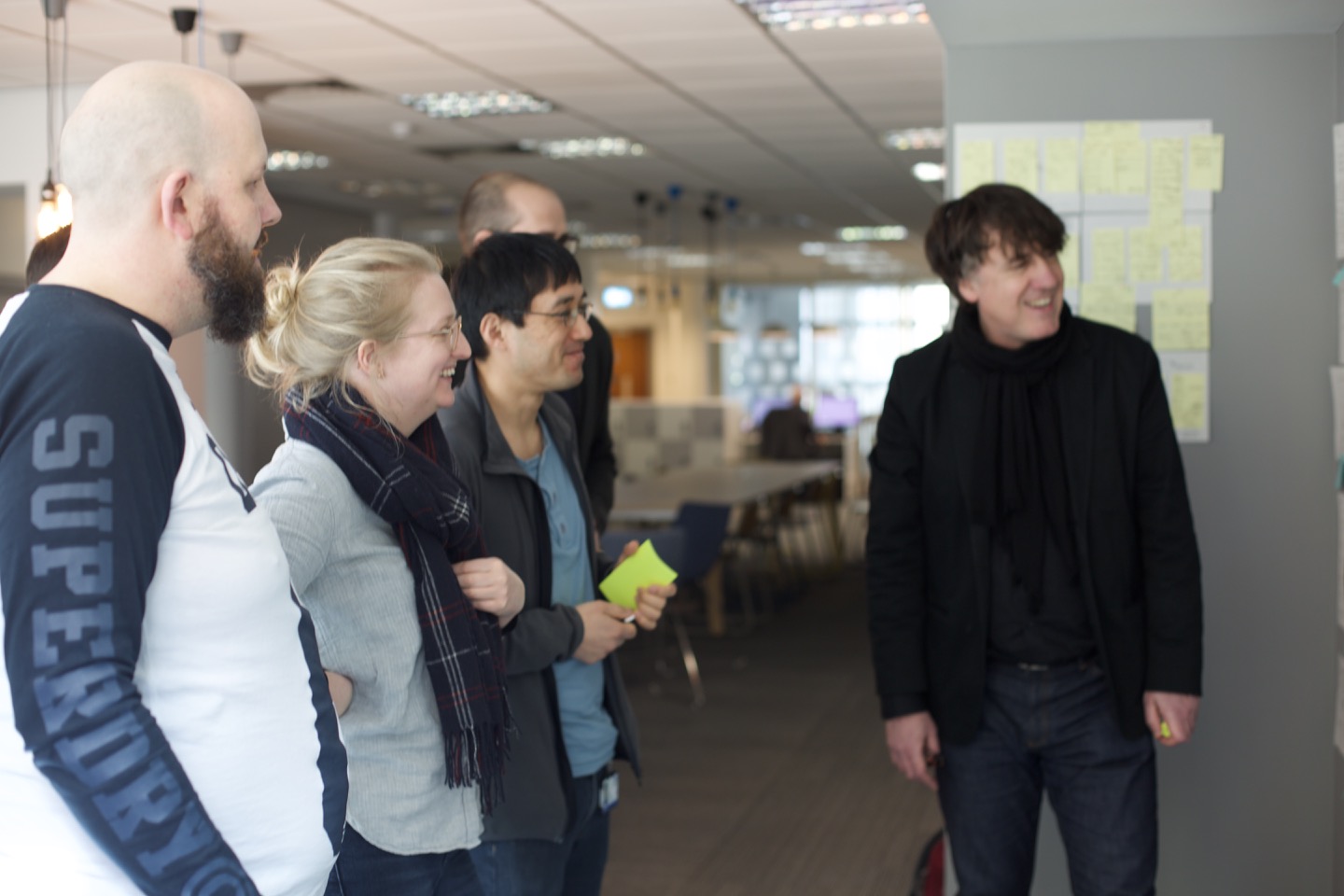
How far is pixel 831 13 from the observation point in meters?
5.01

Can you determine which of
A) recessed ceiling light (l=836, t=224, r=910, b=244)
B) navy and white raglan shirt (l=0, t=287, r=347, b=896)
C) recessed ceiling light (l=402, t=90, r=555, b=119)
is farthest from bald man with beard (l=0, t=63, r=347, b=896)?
recessed ceiling light (l=836, t=224, r=910, b=244)

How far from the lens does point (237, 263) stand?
120 centimetres

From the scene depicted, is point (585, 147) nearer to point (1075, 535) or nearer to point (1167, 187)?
point (1167, 187)

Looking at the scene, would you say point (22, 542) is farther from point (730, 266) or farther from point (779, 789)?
point (730, 266)

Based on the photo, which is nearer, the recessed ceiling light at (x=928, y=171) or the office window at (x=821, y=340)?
A: the recessed ceiling light at (x=928, y=171)

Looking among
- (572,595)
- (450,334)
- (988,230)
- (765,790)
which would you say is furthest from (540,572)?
(765,790)

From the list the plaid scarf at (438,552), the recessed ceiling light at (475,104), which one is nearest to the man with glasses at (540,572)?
the plaid scarf at (438,552)

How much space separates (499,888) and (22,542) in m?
1.10

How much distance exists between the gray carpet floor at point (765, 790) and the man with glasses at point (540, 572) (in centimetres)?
203

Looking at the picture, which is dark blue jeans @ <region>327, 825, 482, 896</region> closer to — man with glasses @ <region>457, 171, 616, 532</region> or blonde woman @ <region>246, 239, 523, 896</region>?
blonde woman @ <region>246, 239, 523, 896</region>

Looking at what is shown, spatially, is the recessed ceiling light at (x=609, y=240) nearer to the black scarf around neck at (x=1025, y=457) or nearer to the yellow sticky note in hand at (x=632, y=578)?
the black scarf around neck at (x=1025, y=457)

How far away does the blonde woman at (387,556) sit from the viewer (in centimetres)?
159

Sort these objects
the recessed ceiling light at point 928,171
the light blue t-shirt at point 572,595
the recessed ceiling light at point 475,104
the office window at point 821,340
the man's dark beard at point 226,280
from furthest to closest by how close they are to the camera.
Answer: the office window at point 821,340, the recessed ceiling light at point 928,171, the recessed ceiling light at point 475,104, the light blue t-shirt at point 572,595, the man's dark beard at point 226,280

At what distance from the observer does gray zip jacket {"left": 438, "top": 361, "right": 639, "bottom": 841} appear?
6.31 feet
